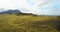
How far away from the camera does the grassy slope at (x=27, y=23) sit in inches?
38.8

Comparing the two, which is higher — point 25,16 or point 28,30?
point 25,16

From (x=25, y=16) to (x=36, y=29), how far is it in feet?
0.74

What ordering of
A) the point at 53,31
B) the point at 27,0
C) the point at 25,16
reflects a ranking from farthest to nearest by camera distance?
the point at 27,0, the point at 25,16, the point at 53,31

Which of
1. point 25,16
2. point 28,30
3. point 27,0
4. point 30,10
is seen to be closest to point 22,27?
point 28,30

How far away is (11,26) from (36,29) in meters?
0.21

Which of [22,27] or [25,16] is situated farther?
[25,16]

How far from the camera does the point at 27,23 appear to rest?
1064 millimetres

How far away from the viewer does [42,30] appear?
97cm

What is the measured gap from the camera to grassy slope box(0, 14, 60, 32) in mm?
985

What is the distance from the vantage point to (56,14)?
1.17m

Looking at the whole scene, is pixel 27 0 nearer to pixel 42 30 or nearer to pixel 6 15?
pixel 6 15

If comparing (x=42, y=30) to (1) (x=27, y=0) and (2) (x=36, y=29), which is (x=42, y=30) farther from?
(1) (x=27, y=0)

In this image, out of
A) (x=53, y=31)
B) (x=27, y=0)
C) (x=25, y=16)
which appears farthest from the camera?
(x=27, y=0)

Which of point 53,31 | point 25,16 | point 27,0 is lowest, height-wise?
point 53,31
